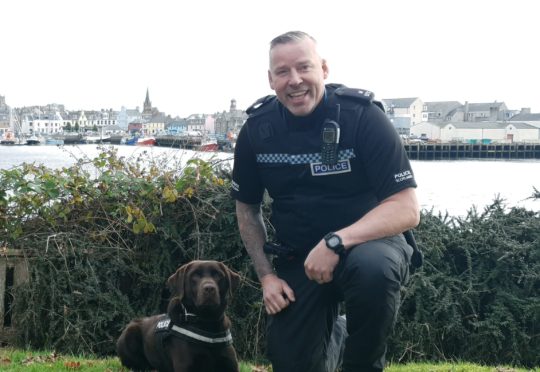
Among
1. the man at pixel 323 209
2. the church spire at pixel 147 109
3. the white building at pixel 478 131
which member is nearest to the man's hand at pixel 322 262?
the man at pixel 323 209

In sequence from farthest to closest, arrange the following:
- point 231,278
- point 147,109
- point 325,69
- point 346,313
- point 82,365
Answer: point 147,109
point 82,365
point 231,278
point 325,69
point 346,313

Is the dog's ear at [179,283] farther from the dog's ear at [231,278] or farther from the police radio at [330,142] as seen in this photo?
the police radio at [330,142]

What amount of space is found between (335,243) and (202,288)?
1135 millimetres

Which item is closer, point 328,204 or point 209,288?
point 328,204

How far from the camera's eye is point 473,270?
5.73 metres

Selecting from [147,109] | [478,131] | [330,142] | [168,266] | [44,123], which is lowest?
[168,266]

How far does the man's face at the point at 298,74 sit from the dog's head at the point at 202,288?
1301mm

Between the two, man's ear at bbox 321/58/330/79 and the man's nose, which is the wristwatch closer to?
the man's nose

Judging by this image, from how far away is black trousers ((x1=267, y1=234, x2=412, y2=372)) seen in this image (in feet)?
11.1

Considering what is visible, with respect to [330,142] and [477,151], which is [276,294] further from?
[477,151]

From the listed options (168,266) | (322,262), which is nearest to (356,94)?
(322,262)

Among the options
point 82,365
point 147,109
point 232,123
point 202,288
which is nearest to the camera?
point 202,288

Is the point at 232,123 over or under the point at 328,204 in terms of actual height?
over

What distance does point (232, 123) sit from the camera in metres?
91.4
